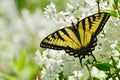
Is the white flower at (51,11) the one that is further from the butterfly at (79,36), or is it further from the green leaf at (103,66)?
the green leaf at (103,66)

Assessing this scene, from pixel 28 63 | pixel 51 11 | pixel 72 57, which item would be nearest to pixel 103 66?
pixel 72 57

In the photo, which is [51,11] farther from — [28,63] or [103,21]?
[28,63]

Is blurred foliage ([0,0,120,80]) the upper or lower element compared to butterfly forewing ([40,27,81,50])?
upper

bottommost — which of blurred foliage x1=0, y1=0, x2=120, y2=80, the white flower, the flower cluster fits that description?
the flower cluster

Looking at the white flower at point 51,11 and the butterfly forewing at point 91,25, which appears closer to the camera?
the butterfly forewing at point 91,25

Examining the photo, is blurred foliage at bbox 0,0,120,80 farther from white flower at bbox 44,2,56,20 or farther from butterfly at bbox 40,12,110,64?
white flower at bbox 44,2,56,20

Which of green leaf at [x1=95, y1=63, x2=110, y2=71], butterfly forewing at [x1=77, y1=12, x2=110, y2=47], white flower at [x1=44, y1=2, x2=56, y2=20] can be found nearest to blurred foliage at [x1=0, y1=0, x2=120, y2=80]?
green leaf at [x1=95, y1=63, x2=110, y2=71]

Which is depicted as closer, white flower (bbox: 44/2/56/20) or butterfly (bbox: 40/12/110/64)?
butterfly (bbox: 40/12/110/64)

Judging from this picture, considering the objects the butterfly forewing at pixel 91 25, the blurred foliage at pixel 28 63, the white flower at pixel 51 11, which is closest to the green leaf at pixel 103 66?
the blurred foliage at pixel 28 63

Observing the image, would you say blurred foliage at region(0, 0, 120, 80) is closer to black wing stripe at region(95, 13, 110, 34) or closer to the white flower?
black wing stripe at region(95, 13, 110, 34)
